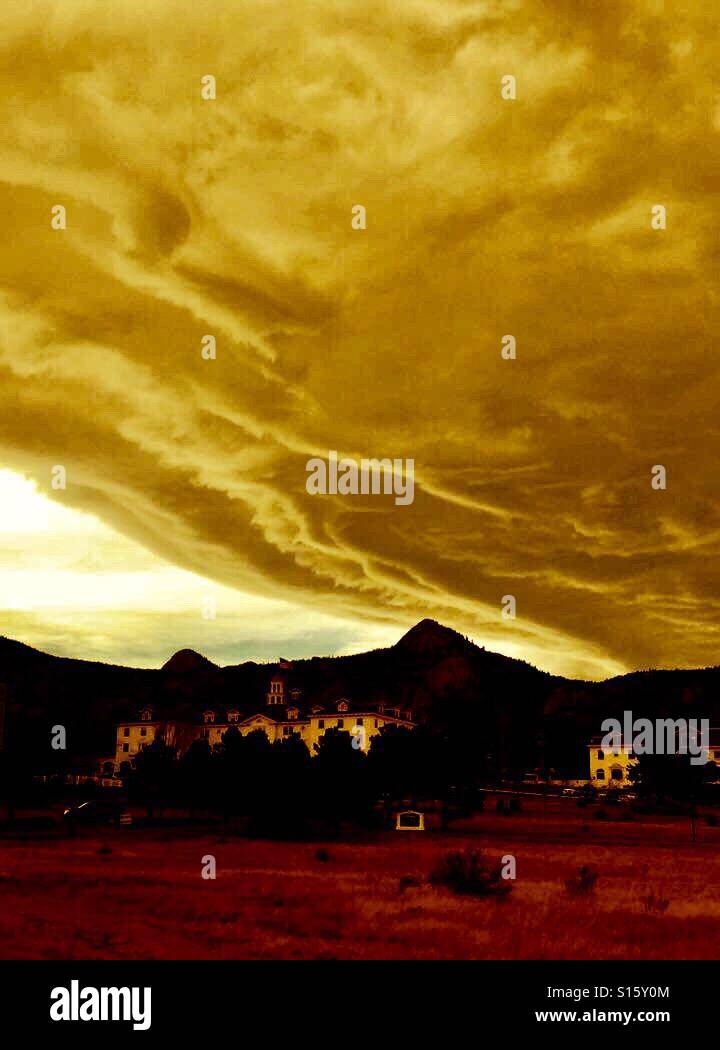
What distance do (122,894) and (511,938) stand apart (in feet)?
44.9

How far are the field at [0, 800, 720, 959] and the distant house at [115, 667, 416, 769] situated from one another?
9443cm

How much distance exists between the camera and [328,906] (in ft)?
95.8

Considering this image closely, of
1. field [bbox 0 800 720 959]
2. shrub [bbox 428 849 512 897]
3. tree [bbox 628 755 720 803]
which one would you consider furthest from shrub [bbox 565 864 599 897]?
tree [bbox 628 755 720 803]

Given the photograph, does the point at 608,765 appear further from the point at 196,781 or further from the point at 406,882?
the point at 406,882

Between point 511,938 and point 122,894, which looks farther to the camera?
point 122,894

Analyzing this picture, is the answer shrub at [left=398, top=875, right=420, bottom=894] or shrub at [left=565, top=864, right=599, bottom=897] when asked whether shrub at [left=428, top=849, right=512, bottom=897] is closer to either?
shrub at [left=398, top=875, right=420, bottom=894]

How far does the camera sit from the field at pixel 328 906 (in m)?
23.0

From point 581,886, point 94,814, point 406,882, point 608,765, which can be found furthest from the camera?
point 608,765

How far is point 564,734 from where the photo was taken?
618 feet

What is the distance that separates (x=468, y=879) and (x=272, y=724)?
125514 millimetres

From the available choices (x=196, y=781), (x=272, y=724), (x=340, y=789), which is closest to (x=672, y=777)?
(x=340, y=789)

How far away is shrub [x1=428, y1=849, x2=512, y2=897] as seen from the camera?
33.1 metres
